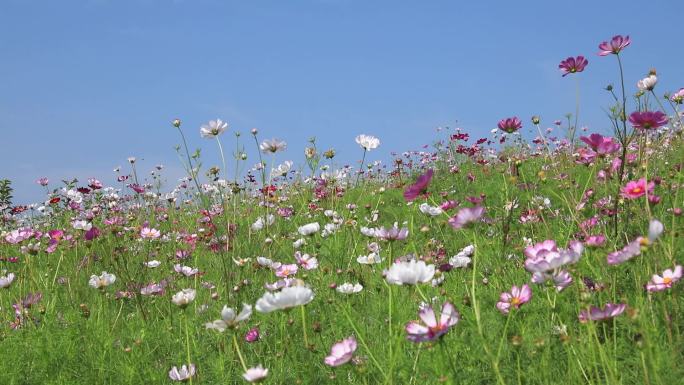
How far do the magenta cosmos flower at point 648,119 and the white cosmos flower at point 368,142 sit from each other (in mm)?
1578

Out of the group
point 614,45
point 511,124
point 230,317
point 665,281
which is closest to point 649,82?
point 614,45

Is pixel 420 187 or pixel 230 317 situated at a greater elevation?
pixel 420 187

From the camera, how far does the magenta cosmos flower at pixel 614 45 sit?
2.71m

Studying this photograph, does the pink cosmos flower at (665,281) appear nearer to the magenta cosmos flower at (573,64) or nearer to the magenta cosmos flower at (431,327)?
the magenta cosmos flower at (431,327)

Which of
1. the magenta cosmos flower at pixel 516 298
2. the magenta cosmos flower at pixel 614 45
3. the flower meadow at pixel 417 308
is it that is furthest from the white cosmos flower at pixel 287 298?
the magenta cosmos flower at pixel 614 45

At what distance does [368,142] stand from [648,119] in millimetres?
1682

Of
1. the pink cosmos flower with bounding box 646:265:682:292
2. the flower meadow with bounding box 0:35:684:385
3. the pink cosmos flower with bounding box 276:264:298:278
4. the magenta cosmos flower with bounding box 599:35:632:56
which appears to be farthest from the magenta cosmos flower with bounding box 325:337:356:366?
the magenta cosmos flower with bounding box 599:35:632:56

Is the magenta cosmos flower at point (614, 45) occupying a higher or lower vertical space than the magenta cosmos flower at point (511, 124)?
higher

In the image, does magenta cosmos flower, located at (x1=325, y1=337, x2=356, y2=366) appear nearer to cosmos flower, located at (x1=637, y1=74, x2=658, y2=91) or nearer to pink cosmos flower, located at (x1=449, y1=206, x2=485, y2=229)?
pink cosmos flower, located at (x1=449, y1=206, x2=485, y2=229)

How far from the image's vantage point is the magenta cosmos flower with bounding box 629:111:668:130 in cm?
202

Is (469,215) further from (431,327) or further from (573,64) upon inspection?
(573,64)

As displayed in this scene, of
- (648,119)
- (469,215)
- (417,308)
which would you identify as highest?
(648,119)

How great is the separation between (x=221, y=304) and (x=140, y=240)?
1.96 metres

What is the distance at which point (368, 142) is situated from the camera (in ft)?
11.3
